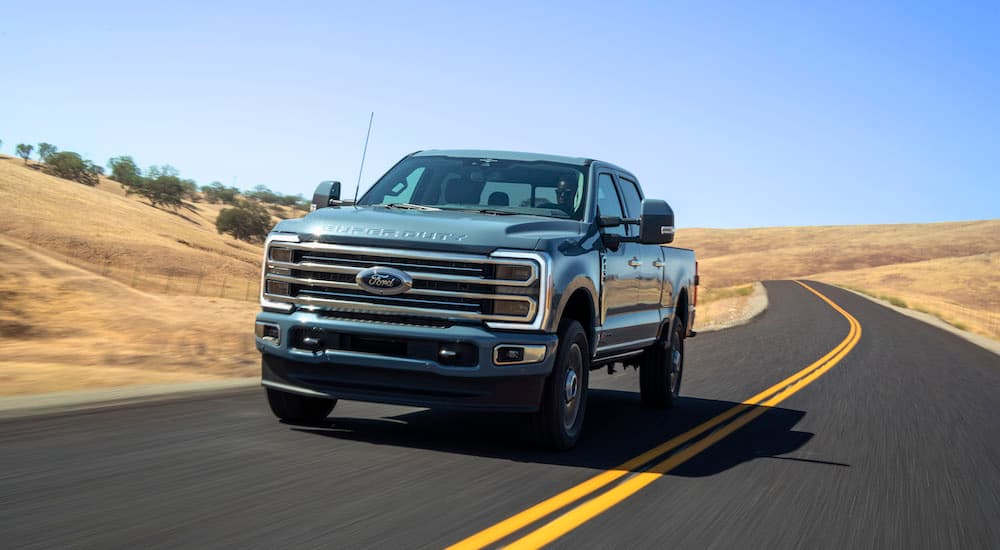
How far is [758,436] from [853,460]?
1117 mm

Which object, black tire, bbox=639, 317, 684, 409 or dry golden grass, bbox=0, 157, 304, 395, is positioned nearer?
black tire, bbox=639, 317, 684, 409

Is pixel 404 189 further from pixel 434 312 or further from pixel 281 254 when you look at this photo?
pixel 434 312

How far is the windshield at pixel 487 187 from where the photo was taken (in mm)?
8531

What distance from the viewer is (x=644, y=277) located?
981 cm

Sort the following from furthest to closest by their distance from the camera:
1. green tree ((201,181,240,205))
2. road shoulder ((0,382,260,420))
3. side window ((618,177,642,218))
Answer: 1. green tree ((201,181,240,205))
2. side window ((618,177,642,218))
3. road shoulder ((0,382,260,420))

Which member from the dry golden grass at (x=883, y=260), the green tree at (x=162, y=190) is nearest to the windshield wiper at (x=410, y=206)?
the dry golden grass at (x=883, y=260)

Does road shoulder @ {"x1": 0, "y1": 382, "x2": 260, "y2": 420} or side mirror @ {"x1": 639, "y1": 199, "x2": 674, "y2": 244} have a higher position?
side mirror @ {"x1": 639, "y1": 199, "x2": 674, "y2": 244}

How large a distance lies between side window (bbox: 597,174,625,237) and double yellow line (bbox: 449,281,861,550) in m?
1.85

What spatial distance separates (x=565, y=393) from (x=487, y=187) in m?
2.04

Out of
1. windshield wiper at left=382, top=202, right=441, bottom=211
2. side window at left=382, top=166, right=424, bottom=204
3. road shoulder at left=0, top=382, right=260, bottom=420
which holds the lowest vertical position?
road shoulder at left=0, top=382, right=260, bottom=420

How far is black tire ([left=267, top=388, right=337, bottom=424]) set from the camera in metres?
7.87

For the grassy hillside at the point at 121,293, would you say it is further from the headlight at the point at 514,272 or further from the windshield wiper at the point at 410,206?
the headlight at the point at 514,272

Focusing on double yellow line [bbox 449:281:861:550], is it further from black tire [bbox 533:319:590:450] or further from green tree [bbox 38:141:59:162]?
green tree [bbox 38:141:59:162]

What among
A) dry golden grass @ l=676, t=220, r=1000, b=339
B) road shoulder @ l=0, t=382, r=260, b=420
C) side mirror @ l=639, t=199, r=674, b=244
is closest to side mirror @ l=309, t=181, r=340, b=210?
road shoulder @ l=0, t=382, r=260, b=420
